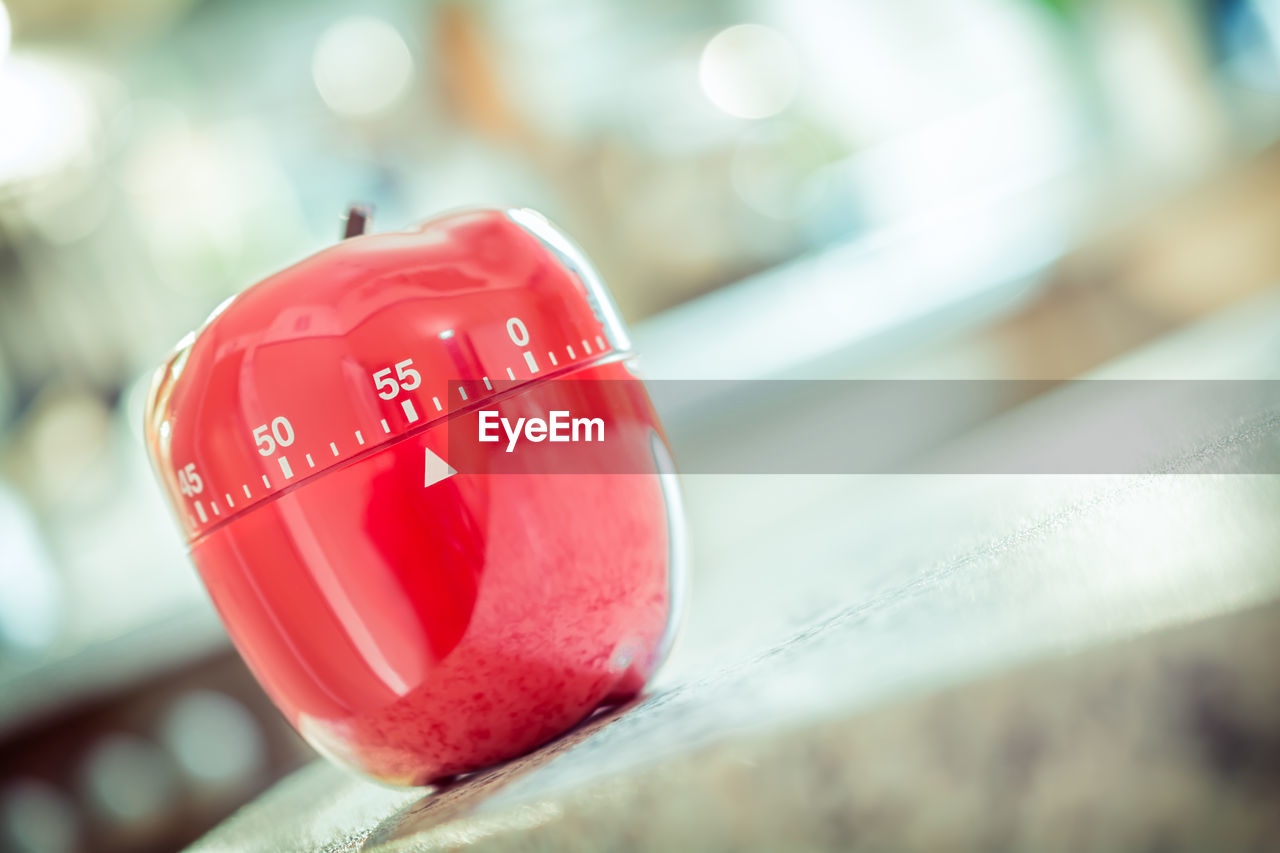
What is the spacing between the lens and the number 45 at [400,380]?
0.29 m

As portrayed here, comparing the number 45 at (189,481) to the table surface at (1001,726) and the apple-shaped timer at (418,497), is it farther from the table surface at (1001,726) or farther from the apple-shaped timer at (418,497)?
the table surface at (1001,726)

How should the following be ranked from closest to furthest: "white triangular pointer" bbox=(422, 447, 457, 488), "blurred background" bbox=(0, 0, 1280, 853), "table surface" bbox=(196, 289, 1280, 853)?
1. "table surface" bbox=(196, 289, 1280, 853)
2. "white triangular pointer" bbox=(422, 447, 457, 488)
3. "blurred background" bbox=(0, 0, 1280, 853)

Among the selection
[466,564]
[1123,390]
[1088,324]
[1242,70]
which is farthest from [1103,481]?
[1242,70]

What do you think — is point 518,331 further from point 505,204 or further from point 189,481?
point 505,204

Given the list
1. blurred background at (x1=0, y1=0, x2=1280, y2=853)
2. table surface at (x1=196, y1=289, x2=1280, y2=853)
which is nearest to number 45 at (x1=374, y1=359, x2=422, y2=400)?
table surface at (x1=196, y1=289, x2=1280, y2=853)

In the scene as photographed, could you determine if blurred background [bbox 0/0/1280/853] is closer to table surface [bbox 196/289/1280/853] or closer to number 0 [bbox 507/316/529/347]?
number 0 [bbox 507/316/529/347]

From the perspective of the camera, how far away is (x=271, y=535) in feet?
0.98

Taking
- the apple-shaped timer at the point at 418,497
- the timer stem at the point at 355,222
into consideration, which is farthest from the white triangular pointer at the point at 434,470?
the timer stem at the point at 355,222

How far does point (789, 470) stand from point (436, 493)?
143cm

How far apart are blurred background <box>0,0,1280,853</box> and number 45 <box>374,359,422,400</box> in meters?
1.10

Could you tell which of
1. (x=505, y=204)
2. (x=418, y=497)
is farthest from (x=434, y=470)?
(x=505, y=204)

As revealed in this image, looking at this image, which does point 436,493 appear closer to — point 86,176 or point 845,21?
point 86,176

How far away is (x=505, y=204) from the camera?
5.20ft

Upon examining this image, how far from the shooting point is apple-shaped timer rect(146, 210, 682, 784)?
289mm
